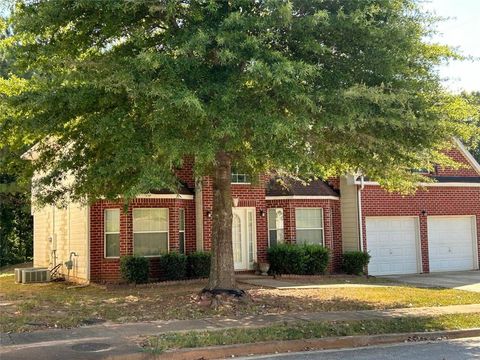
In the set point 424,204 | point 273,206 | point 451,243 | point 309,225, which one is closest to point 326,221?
point 309,225

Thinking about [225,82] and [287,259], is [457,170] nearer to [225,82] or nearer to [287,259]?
[287,259]

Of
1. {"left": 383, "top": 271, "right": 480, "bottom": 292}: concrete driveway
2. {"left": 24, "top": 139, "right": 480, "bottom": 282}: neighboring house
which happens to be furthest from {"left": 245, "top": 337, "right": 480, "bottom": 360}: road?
{"left": 24, "top": 139, "right": 480, "bottom": 282}: neighboring house

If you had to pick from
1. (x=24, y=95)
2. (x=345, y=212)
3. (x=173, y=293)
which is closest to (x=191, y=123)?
(x=24, y=95)

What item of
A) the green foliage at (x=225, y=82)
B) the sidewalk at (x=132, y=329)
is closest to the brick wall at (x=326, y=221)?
the sidewalk at (x=132, y=329)

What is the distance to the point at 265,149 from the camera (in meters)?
10.2

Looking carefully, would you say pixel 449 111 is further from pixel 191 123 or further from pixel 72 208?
pixel 72 208

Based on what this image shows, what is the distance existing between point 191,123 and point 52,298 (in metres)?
7.31

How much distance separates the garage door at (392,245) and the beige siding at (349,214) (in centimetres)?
62

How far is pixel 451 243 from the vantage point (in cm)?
2325

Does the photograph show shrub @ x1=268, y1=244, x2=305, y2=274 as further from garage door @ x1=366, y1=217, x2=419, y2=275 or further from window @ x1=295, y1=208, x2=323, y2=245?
garage door @ x1=366, y1=217, x2=419, y2=275

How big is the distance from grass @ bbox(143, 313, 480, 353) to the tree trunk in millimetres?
3004

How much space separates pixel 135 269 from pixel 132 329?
7298 mm

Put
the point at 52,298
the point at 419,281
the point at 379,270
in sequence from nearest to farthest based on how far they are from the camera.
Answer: the point at 52,298, the point at 419,281, the point at 379,270

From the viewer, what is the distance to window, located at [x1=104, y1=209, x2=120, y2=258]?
18.4 m
